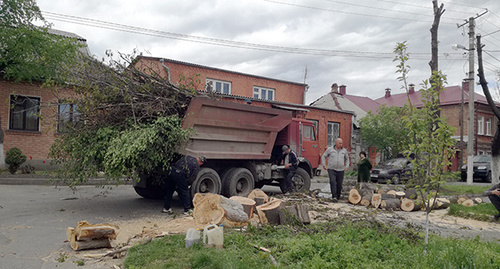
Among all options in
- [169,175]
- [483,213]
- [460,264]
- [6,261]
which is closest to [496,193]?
[483,213]

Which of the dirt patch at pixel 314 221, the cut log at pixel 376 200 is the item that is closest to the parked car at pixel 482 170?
the dirt patch at pixel 314 221

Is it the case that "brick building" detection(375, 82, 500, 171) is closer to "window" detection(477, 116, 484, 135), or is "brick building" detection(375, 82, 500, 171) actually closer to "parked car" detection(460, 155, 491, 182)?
"window" detection(477, 116, 484, 135)

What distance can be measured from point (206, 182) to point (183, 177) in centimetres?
105

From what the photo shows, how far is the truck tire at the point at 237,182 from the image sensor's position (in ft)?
29.7

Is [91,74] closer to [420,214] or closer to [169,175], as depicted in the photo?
[169,175]

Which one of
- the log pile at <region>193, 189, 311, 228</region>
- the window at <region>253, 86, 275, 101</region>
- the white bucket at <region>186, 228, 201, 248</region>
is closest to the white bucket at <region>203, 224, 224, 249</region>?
the white bucket at <region>186, 228, 201, 248</region>

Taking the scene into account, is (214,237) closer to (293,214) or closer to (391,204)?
(293,214)

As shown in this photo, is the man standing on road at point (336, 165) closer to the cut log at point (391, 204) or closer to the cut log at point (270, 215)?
the cut log at point (391, 204)

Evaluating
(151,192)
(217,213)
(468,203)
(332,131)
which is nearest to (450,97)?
(332,131)

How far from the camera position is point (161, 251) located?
15.4ft

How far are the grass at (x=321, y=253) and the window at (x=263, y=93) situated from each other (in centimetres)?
2293

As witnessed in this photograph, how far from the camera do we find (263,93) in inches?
1120

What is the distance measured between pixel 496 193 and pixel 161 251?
277 inches

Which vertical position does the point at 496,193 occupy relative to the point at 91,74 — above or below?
below
